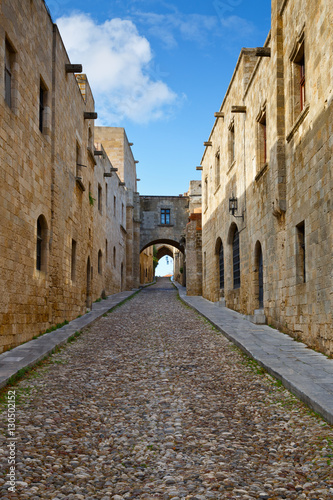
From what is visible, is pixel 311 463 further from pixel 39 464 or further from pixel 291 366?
pixel 291 366

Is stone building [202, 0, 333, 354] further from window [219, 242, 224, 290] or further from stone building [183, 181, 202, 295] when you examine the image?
stone building [183, 181, 202, 295]

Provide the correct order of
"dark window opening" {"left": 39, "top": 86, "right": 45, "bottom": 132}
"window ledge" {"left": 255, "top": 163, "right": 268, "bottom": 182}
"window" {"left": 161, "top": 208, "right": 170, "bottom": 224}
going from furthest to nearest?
"window" {"left": 161, "top": 208, "right": 170, "bottom": 224}, "window ledge" {"left": 255, "top": 163, "right": 268, "bottom": 182}, "dark window opening" {"left": 39, "top": 86, "right": 45, "bottom": 132}

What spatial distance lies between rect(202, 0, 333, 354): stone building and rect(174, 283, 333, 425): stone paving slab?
1.12 ft

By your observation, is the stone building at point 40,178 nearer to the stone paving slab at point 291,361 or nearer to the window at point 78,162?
the window at point 78,162

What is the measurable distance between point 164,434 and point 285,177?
268 inches

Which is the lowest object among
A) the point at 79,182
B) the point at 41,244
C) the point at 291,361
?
the point at 291,361

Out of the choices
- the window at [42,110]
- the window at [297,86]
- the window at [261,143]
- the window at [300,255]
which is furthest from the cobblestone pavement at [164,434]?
the window at [261,143]

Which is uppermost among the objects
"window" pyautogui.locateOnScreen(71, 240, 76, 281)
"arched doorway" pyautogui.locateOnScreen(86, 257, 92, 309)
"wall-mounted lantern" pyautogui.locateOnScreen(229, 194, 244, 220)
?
"wall-mounted lantern" pyautogui.locateOnScreen(229, 194, 244, 220)

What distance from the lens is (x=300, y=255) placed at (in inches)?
346

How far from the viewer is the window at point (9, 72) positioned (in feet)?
25.7

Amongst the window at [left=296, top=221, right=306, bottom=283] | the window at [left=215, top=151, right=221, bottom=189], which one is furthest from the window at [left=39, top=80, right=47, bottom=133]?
the window at [left=215, top=151, right=221, bottom=189]

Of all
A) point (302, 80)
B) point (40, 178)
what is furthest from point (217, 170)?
point (40, 178)

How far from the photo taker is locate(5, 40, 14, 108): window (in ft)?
25.7

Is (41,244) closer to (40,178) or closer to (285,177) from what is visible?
(40,178)
